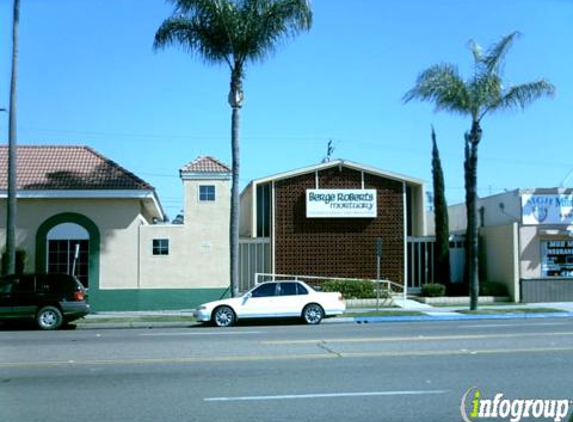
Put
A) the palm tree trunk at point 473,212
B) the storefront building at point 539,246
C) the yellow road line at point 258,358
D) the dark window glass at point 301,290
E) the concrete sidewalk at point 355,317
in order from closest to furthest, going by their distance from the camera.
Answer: the yellow road line at point 258,358 → the dark window glass at point 301,290 → the concrete sidewalk at point 355,317 → the palm tree trunk at point 473,212 → the storefront building at point 539,246

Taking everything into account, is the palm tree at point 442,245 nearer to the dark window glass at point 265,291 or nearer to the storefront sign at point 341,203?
the storefront sign at point 341,203

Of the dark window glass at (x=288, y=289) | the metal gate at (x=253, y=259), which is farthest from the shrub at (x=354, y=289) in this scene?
the dark window glass at (x=288, y=289)

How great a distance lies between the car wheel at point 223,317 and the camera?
758 inches

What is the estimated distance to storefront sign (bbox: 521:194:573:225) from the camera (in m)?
27.4

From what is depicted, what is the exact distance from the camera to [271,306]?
761 inches

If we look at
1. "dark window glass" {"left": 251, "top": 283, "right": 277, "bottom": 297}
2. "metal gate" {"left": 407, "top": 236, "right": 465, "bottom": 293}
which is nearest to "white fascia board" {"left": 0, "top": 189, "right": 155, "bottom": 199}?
"dark window glass" {"left": 251, "top": 283, "right": 277, "bottom": 297}

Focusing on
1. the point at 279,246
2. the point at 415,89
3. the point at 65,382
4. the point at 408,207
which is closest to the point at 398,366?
the point at 65,382

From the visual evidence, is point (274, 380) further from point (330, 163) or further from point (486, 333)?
point (330, 163)

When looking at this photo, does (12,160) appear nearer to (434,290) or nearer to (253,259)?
(253,259)

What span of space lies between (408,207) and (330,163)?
4322 mm

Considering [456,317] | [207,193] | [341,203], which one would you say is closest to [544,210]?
[341,203]

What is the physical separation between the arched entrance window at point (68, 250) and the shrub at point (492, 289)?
637 inches

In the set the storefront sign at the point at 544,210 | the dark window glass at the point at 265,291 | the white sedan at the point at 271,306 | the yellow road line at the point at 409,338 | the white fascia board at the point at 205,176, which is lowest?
the yellow road line at the point at 409,338

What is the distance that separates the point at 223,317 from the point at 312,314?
264 centimetres
